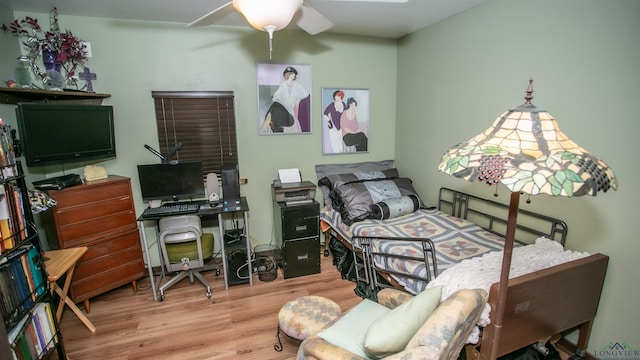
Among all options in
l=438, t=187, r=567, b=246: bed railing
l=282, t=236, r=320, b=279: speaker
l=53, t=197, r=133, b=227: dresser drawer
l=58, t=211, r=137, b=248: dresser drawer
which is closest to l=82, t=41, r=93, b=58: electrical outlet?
l=53, t=197, r=133, b=227: dresser drawer

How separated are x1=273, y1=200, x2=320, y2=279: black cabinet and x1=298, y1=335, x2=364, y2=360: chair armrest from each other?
162 centimetres

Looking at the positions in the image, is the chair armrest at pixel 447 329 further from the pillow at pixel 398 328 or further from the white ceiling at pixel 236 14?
the white ceiling at pixel 236 14

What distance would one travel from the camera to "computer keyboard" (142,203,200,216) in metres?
2.82

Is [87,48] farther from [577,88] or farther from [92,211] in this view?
[577,88]

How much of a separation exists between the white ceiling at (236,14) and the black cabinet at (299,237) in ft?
6.21

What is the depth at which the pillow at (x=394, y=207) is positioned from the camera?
3123 mm

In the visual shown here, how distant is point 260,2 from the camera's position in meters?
1.63

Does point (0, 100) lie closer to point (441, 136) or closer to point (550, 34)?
point (441, 136)

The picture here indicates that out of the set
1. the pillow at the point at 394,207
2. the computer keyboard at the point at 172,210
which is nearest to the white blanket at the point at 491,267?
the pillow at the point at 394,207

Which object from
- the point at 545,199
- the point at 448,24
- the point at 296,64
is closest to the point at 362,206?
the point at 545,199

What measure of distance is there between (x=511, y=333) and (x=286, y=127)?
2797 millimetres

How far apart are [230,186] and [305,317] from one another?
164cm

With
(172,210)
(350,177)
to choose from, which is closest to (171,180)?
(172,210)

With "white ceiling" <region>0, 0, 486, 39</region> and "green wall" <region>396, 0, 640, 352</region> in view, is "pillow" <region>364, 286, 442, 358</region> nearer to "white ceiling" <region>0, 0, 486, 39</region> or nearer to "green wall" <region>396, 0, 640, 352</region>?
"green wall" <region>396, 0, 640, 352</region>
